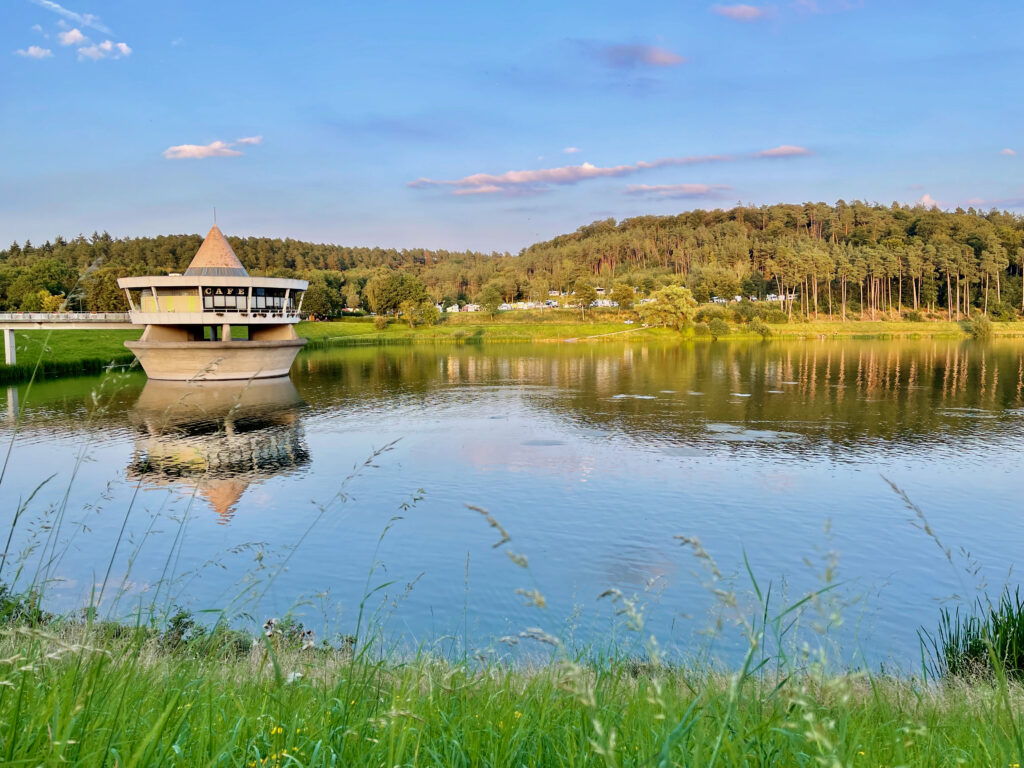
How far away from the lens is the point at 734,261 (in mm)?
124188

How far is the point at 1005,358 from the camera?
52.1 m

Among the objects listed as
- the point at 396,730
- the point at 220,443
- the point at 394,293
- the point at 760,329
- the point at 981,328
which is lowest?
the point at 220,443

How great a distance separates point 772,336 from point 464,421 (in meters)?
62.1

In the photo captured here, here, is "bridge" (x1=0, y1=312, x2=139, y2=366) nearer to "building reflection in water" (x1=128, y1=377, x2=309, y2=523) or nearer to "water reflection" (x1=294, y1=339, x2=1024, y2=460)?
"building reflection in water" (x1=128, y1=377, x2=309, y2=523)

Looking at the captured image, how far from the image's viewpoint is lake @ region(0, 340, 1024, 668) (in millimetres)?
9555

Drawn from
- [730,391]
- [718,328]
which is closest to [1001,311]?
[718,328]

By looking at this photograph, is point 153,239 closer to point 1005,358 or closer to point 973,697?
point 1005,358

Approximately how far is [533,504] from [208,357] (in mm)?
33210

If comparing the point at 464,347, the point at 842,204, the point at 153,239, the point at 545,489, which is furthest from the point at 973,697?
the point at 842,204

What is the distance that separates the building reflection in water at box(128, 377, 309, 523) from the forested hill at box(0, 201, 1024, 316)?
48.9 m

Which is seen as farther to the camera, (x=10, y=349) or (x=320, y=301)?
(x=320, y=301)

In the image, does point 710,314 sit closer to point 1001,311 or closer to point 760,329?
point 760,329

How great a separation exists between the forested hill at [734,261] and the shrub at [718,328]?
21423 mm

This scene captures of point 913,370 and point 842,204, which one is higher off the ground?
point 842,204
